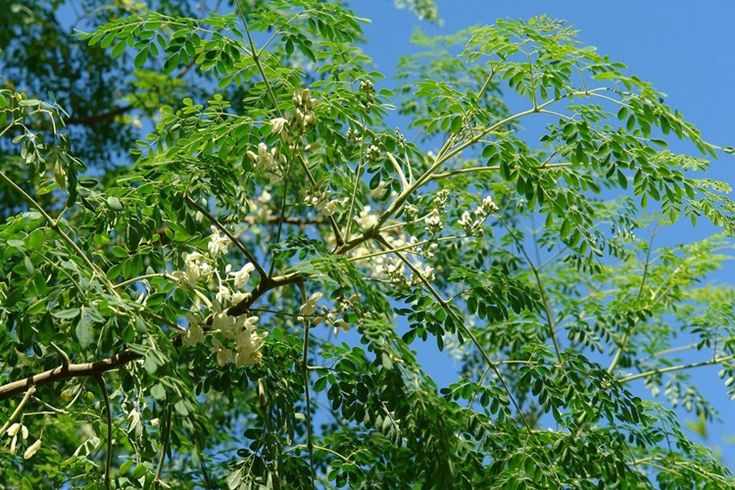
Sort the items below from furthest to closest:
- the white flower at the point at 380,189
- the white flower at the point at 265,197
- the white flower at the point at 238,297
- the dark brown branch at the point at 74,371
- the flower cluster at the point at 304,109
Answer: the white flower at the point at 265,197
the white flower at the point at 380,189
the flower cluster at the point at 304,109
the white flower at the point at 238,297
the dark brown branch at the point at 74,371

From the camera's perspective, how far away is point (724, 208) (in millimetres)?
3336

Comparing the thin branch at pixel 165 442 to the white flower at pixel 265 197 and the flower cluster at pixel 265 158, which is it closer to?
the flower cluster at pixel 265 158

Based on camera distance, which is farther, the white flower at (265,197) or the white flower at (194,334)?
the white flower at (265,197)

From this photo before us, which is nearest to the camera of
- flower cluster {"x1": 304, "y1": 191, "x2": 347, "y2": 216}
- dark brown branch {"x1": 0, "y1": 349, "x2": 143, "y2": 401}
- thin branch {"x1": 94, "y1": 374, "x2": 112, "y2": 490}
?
thin branch {"x1": 94, "y1": 374, "x2": 112, "y2": 490}

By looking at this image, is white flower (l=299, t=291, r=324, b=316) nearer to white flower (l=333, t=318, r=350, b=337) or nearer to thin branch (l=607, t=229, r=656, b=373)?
white flower (l=333, t=318, r=350, b=337)

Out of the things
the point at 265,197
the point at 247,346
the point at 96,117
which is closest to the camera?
the point at 247,346

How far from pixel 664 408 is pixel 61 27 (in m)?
6.04

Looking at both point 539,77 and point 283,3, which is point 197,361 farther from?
point 539,77

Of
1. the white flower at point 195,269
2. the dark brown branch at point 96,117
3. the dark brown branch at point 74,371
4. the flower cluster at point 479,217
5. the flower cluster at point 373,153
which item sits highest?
the dark brown branch at point 96,117

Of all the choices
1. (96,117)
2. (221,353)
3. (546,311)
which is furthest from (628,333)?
(96,117)

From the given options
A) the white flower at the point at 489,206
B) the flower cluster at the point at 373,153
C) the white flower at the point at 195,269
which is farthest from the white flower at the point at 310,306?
the white flower at the point at 489,206

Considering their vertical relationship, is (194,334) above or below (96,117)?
below

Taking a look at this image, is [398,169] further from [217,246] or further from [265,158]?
[217,246]

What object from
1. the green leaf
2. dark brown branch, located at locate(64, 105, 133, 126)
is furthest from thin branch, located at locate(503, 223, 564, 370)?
dark brown branch, located at locate(64, 105, 133, 126)
